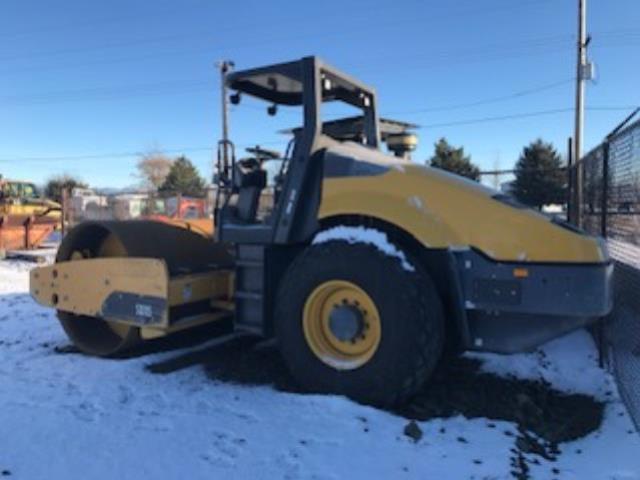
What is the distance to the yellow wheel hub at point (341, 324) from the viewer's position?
15.6 feet

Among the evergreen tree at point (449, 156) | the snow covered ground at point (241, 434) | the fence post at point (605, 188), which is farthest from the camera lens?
the evergreen tree at point (449, 156)

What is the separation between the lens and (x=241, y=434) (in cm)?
409

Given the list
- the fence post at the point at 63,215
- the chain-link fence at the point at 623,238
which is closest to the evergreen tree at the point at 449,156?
the fence post at the point at 63,215

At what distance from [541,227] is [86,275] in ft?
13.4

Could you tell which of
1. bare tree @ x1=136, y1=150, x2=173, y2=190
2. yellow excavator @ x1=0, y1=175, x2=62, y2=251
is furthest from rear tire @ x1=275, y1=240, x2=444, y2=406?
bare tree @ x1=136, y1=150, x2=173, y2=190

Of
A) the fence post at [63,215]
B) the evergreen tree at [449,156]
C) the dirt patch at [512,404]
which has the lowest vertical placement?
the dirt patch at [512,404]

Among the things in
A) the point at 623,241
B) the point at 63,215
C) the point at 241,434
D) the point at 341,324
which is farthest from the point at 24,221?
the point at 623,241

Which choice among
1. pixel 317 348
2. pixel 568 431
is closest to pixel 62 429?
pixel 317 348

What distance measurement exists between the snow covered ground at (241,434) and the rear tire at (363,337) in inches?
7.7

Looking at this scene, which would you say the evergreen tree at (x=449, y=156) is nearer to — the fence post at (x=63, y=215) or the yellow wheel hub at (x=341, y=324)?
the fence post at (x=63, y=215)

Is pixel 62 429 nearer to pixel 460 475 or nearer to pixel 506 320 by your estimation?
pixel 460 475

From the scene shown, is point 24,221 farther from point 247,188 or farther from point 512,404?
point 512,404

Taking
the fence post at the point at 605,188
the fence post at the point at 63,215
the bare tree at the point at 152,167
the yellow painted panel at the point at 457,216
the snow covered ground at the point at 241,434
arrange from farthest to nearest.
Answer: the bare tree at the point at 152,167, the fence post at the point at 63,215, the fence post at the point at 605,188, the yellow painted panel at the point at 457,216, the snow covered ground at the point at 241,434

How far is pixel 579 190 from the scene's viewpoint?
25.2 ft
